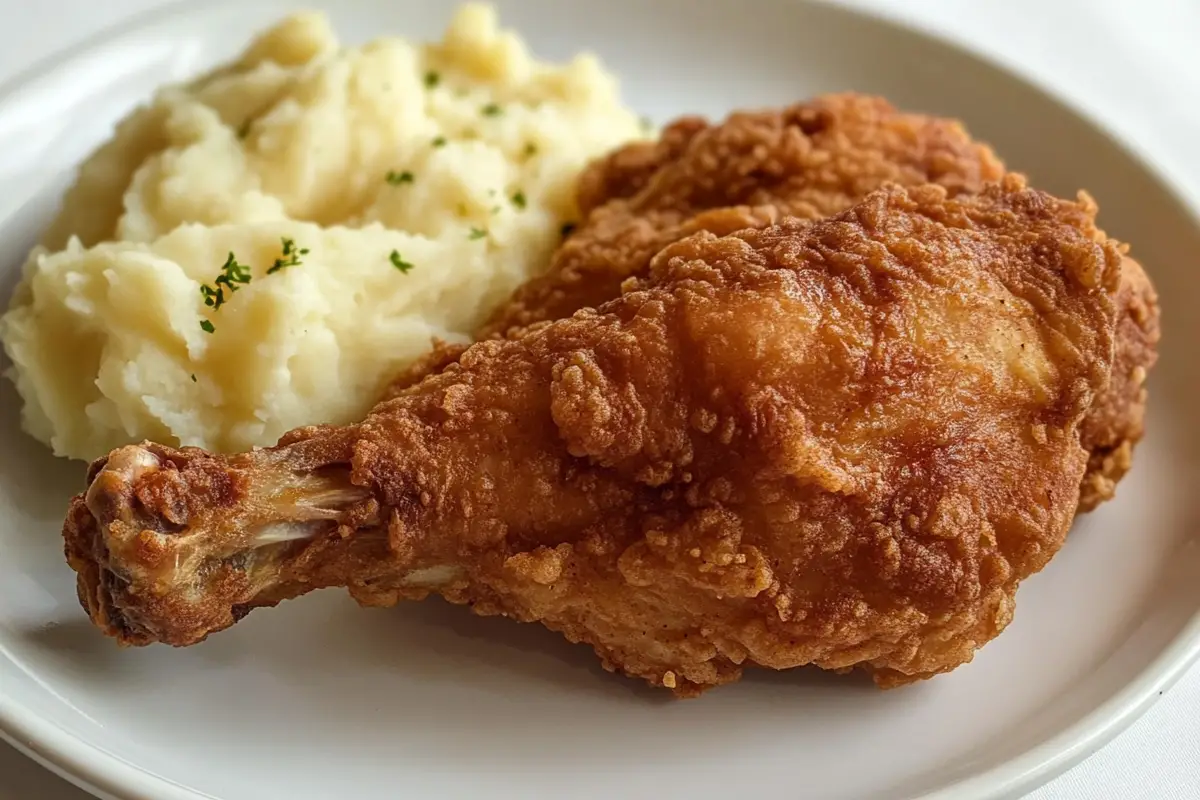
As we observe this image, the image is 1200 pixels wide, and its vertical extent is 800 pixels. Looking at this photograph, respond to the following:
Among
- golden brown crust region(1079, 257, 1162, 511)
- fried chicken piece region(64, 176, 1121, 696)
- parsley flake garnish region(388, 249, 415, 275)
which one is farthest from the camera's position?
parsley flake garnish region(388, 249, 415, 275)

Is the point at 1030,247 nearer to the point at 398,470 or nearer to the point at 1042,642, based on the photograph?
the point at 1042,642

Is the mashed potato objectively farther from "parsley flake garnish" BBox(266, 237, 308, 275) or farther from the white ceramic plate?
the white ceramic plate

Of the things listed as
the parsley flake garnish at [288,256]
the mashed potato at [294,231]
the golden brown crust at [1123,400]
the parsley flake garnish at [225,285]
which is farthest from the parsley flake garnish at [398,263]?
the golden brown crust at [1123,400]

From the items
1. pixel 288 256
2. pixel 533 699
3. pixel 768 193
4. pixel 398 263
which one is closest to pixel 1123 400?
pixel 768 193

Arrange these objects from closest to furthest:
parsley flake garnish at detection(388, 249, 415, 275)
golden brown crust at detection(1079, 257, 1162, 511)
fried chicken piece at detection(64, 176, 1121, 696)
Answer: fried chicken piece at detection(64, 176, 1121, 696) → golden brown crust at detection(1079, 257, 1162, 511) → parsley flake garnish at detection(388, 249, 415, 275)

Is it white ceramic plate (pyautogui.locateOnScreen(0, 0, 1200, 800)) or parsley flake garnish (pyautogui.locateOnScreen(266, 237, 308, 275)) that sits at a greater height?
parsley flake garnish (pyautogui.locateOnScreen(266, 237, 308, 275))

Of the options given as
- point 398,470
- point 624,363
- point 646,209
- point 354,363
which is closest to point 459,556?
point 398,470

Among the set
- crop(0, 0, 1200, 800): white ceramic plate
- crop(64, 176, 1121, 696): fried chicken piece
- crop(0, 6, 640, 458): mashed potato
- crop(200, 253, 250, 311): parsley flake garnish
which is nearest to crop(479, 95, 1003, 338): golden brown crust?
crop(0, 6, 640, 458): mashed potato
